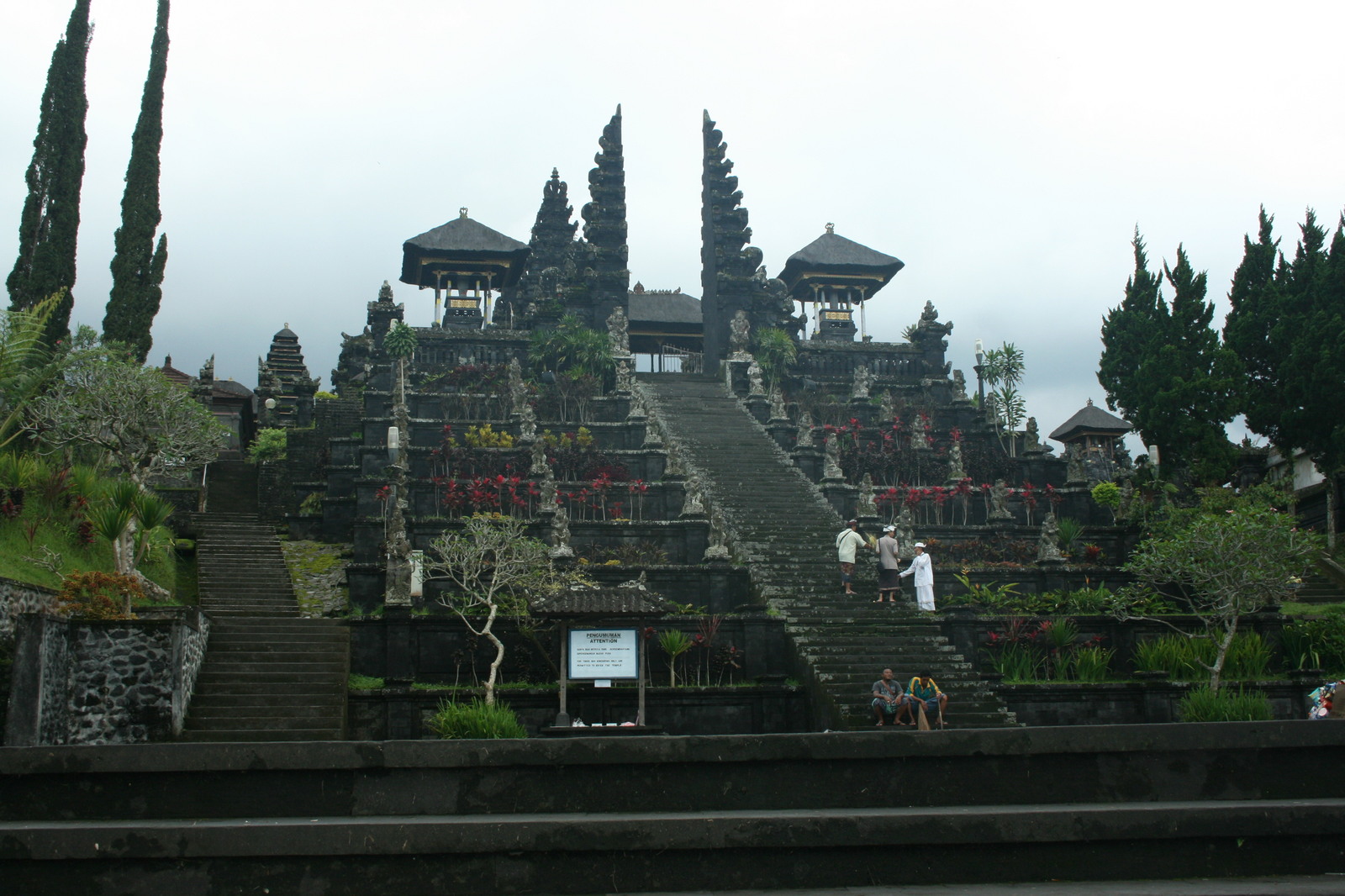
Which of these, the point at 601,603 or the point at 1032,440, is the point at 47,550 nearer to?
the point at 601,603

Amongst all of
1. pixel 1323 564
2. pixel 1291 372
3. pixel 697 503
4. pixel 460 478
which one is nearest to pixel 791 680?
pixel 697 503

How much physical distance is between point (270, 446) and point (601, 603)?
17103mm

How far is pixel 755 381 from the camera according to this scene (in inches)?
1192

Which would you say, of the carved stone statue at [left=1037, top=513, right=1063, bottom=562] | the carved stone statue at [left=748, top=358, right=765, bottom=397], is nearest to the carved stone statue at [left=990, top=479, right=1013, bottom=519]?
the carved stone statue at [left=1037, top=513, right=1063, bottom=562]

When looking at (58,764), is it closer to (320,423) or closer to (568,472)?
(568,472)

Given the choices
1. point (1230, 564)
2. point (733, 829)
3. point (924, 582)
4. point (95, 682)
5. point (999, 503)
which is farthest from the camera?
point (999, 503)

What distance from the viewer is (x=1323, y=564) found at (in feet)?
76.4

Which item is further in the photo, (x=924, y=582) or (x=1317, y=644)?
(x=1317, y=644)

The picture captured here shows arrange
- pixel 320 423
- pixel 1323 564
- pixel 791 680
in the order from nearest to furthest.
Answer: pixel 791 680
pixel 1323 564
pixel 320 423

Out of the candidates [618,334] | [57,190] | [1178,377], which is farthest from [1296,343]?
[57,190]

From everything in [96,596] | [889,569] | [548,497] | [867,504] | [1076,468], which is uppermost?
[1076,468]

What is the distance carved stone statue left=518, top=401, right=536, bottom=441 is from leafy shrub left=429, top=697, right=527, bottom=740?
11699 millimetres

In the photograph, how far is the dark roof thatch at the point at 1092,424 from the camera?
1675 inches

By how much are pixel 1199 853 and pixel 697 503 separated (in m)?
13.9
